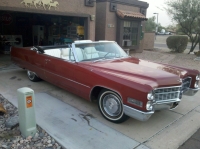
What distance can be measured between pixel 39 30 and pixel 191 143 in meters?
12.9

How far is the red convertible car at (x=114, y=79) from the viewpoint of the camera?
3.20 m

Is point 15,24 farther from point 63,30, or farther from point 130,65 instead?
point 130,65

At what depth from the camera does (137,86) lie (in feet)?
10.4

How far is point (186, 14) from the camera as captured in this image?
13.2 m

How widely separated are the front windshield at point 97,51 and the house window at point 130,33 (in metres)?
8.10

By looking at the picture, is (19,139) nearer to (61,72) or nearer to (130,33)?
(61,72)

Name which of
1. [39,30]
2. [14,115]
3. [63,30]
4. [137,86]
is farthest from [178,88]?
A: [39,30]

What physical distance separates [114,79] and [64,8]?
21.2 feet

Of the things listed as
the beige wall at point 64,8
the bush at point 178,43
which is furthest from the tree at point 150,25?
the beige wall at point 64,8

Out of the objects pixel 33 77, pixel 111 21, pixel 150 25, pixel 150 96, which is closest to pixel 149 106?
pixel 150 96

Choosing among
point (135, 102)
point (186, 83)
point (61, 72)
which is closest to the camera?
point (135, 102)

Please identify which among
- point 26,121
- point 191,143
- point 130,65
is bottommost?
point 191,143

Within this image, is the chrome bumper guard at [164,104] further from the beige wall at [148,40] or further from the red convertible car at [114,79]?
the beige wall at [148,40]

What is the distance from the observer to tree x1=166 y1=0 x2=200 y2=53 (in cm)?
1276
